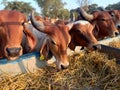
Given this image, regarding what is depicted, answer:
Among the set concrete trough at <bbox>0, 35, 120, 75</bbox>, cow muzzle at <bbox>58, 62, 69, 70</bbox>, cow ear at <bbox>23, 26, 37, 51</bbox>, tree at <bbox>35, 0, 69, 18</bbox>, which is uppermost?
cow ear at <bbox>23, 26, 37, 51</bbox>

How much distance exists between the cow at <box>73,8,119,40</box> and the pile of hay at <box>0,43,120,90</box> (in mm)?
2197

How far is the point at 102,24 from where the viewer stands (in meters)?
6.18

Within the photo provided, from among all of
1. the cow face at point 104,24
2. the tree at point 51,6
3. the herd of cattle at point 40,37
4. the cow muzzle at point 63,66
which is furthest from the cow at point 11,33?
the tree at point 51,6

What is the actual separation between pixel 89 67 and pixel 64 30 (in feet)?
2.53

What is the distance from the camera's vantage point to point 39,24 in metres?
4.14

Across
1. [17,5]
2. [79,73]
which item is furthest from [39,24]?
[17,5]

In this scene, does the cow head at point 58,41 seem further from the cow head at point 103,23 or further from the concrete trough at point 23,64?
the cow head at point 103,23

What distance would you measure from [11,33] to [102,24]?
3.01 metres

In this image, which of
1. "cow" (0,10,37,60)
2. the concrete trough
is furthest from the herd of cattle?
the concrete trough

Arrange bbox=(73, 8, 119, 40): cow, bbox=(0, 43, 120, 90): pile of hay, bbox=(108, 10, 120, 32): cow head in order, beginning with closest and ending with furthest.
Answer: bbox=(0, 43, 120, 90): pile of hay
bbox=(73, 8, 119, 40): cow
bbox=(108, 10, 120, 32): cow head

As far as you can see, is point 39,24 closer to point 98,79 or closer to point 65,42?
point 65,42

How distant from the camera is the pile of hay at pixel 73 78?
11.0 ft

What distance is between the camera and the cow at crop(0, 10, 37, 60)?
367 cm

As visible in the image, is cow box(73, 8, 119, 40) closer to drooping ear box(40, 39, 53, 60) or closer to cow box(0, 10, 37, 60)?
drooping ear box(40, 39, 53, 60)
